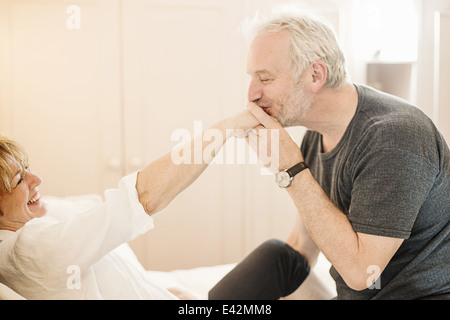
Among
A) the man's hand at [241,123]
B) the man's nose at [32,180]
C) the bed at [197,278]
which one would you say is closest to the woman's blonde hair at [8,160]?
the man's nose at [32,180]

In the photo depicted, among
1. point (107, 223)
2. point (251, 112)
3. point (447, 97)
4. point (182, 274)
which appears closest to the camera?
point (107, 223)

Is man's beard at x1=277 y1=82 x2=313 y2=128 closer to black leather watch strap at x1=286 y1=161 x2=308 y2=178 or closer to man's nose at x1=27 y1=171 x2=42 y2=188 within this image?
black leather watch strap at x1=286 y1=161 x2=308 y2=178

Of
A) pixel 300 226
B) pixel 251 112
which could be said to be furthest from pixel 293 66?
pixel 300 226

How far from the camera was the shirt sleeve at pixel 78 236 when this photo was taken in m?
0.87

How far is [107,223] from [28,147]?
749mm

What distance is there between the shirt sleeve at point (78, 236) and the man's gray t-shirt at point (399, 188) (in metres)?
0.42

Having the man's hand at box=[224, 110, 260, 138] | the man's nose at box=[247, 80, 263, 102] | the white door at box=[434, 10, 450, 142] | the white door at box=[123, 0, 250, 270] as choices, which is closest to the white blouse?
the man's hand at box=[224, 110, 260, 138]

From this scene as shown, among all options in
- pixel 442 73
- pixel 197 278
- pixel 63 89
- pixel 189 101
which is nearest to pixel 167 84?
pixel 189 101

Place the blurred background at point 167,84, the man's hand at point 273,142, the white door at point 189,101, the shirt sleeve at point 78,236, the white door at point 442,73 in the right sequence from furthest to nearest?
the white door at point 189,101 < the blurred background at point 167,84 < the white door at point 442,73 < the man's hand at point 273,142 < the shirt sleeve at point 78,236

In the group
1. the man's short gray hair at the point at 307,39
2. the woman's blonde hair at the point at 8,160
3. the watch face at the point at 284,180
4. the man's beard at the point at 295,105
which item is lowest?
the watch face at the point at 284,180

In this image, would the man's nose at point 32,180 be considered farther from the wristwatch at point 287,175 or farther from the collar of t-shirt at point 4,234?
the wristwatch at point 287,175

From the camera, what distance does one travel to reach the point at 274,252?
1.23 metres

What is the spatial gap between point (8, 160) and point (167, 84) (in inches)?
44.2

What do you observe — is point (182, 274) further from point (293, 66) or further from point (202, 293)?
point (293, 66)
